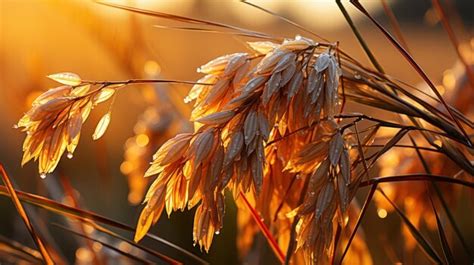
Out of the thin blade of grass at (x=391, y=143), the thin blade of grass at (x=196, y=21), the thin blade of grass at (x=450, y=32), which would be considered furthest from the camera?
the thin blade of grass at (x=450, y=32)

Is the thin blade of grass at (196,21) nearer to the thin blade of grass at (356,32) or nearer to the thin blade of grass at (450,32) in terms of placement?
the thin blade of grass at (356,32)

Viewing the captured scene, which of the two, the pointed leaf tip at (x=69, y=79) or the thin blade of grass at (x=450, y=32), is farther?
the thin blade of grass at (x=450, y=32)

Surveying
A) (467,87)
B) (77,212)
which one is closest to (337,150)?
(77,212)

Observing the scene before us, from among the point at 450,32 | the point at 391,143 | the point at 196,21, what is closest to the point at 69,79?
the point at 196,21

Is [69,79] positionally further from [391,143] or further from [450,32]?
[450,32]

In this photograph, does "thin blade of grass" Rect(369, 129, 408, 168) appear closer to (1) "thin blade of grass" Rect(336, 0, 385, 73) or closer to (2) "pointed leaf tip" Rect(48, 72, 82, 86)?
(1) "thin blade of grass" Rect(336, 0, 385, 73)

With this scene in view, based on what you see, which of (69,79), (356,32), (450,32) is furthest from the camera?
(450,32)

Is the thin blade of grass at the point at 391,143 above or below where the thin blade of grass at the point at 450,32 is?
below

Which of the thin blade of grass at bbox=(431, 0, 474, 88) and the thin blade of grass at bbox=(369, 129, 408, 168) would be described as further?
the thin blade of grass at bbox=(431, 0, 474, 88)

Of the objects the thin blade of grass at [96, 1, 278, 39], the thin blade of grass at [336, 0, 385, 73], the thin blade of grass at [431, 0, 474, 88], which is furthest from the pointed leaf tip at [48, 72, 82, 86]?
the thin blade of grass at [431, 0, 474, 88]

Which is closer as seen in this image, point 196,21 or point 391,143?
point 391,143

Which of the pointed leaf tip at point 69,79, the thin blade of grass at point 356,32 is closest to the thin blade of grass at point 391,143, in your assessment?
the thin blade of grass at point 356,32

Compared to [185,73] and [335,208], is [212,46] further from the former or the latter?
[335,208]
